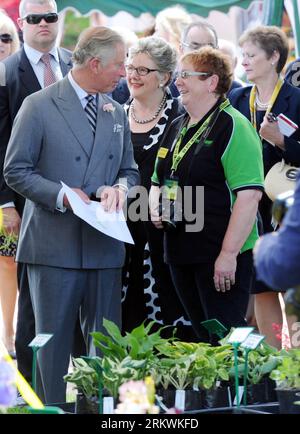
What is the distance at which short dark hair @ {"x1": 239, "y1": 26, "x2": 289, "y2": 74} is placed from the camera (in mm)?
6723

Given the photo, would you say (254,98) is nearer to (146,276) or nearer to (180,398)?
(146,276)

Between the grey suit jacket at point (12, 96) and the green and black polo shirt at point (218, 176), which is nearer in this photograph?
the green and black polo shirt at point (218, 176)

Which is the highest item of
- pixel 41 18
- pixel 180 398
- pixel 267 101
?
pixel 41 18

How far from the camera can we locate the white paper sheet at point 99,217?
16.8 feet

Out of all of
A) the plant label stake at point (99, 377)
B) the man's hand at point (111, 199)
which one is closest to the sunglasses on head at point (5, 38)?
the man's hand at point (111, 199)

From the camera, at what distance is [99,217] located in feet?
17.2

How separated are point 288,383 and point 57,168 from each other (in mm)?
1817

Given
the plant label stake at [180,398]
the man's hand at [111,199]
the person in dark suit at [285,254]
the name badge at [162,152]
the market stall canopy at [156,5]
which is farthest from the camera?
the market stall canopy at [156,5]

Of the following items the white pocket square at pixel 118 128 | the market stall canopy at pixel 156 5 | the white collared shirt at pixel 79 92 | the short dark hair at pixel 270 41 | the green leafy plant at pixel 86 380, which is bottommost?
the green leafy plant at pixel 86 380

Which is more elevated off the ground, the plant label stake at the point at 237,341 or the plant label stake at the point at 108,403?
the plant label stake at the point at 237,341

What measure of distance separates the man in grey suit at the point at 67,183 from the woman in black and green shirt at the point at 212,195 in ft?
1.45

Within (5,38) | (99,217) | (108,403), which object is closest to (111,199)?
(99,217)

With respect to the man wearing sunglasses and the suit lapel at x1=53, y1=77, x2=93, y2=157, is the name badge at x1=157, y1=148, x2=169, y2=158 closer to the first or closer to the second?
the suit lapel at x1=53, y1=77, x2=93, y2=157

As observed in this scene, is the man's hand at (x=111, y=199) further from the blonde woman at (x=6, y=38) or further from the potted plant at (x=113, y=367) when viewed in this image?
the blonde woman at (x=6, y=38)
